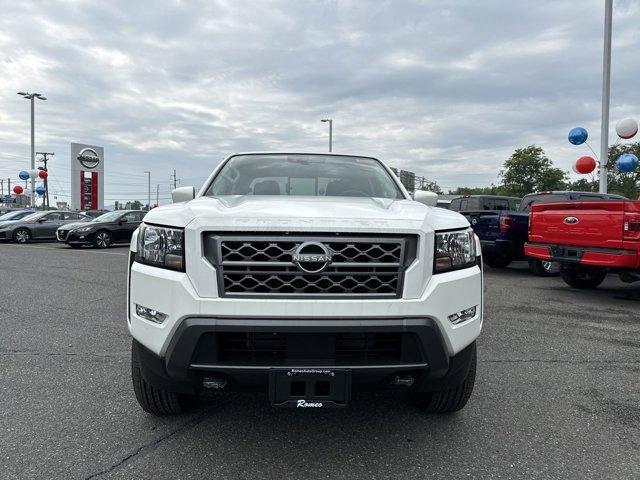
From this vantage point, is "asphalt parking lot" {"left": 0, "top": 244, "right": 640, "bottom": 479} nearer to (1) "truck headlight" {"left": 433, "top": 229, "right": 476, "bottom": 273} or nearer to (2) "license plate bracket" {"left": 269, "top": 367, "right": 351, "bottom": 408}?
(2) "license plate bracket" {"left": 269, "top": 367, "right": 351, "bottom": 408}

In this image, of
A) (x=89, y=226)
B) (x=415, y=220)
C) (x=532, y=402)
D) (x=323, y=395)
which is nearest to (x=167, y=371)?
(x=323, y=395)

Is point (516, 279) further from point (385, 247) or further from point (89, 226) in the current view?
point (89, 226)

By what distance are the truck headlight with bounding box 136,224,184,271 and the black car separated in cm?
1569

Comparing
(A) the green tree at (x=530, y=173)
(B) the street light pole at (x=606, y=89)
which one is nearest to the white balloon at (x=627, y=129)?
(B) the street light pole at (x=606, y=89)

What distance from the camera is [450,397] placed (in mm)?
2869

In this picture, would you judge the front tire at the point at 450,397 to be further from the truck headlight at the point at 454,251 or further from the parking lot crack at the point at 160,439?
the parking lot crack at the point at 160,439

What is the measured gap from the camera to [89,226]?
16.8 metres

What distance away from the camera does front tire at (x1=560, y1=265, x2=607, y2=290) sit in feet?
26.3

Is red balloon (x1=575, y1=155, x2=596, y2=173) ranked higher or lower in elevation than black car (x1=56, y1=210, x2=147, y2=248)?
higher

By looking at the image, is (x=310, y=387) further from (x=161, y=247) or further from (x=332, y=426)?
(x=161, y=247)

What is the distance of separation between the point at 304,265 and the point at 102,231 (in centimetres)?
1655

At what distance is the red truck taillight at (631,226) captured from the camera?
20.4 ft

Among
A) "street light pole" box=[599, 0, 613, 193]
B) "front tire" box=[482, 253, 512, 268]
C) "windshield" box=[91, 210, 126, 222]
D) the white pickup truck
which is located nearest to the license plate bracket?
the white pickup truck

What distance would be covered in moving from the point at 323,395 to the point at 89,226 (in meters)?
16.6
